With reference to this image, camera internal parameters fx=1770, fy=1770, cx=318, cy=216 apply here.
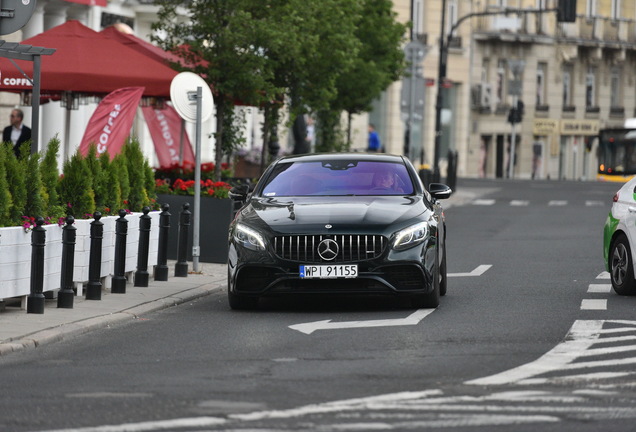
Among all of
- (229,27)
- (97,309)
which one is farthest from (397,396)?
(229,27)

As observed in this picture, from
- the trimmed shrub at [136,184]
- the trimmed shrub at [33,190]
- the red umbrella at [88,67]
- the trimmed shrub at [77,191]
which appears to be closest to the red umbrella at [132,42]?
the red umbrella at [88,67]

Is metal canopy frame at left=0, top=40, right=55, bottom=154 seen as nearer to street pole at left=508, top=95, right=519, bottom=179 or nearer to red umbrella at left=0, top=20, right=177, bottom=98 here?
red umbrella at left=0, top=20, right=177, bottom=98

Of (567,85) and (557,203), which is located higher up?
(567,85)

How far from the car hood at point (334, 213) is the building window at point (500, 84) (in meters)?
69.7

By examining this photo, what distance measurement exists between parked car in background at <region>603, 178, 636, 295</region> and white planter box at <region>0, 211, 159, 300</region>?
15.5 feet

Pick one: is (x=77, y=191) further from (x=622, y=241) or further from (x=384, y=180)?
(x=622, y=241)

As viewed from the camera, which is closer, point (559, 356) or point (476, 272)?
point (559, 356)

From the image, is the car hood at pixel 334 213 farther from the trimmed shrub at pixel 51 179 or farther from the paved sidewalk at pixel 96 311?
the trimmed shrub at pixel 51 179

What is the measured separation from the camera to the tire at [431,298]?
595 inches

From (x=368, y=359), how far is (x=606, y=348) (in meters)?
1.73

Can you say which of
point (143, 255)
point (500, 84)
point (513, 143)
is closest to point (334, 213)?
point (143, 255)

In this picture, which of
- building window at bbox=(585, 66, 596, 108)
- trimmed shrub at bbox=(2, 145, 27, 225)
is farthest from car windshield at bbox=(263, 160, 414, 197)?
building window at bbox=(585, 66, 596, 108)

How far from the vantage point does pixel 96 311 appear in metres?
14.8

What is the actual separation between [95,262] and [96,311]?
120cm
